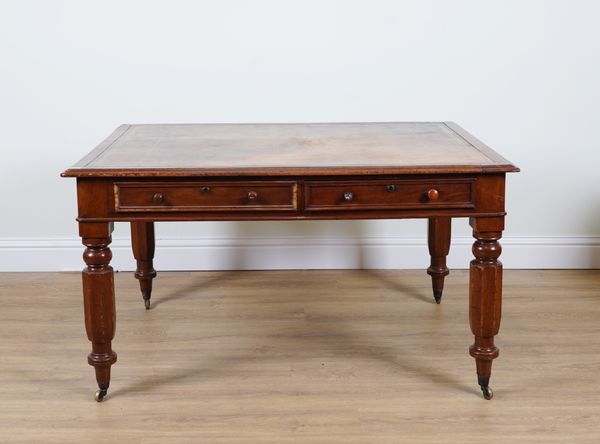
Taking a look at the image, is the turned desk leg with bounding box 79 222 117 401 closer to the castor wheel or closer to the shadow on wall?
the castor wheel

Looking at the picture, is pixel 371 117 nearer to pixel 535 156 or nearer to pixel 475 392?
pixel 535 156

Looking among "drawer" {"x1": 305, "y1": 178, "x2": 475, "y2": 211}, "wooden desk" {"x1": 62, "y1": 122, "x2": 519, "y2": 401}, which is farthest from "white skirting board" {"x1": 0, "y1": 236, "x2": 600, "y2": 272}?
"drawer" {"x1": 305, "y1": 178, "x2": 475, "y2": 211}

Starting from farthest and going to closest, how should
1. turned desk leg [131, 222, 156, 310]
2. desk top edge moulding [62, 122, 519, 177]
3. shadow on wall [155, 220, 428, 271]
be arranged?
shadow on wall [155, 220, 428, 271]
turned desk leg [131, 222, 156, 310]
desk top edge moulding [62, 122, 519, 177]

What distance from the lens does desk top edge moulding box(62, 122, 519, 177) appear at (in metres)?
2.98

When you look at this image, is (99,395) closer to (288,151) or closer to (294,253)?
(288,151)

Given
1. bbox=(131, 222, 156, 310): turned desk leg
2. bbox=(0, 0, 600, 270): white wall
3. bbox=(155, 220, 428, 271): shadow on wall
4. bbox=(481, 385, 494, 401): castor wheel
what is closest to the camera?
bbox=(481, 385, 494, 401): castor wheel

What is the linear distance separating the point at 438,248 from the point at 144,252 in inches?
46.4

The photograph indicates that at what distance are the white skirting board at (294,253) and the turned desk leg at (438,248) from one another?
0.50m

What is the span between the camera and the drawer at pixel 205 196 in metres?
3.00

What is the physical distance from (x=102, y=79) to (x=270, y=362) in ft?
5.38

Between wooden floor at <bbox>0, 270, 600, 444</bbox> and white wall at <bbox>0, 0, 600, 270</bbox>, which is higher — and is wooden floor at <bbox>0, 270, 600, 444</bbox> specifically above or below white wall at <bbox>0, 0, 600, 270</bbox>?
below

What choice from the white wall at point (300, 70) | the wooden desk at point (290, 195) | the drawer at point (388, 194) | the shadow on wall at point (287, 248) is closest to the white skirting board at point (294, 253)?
the shadow on wall at point (287, 248)

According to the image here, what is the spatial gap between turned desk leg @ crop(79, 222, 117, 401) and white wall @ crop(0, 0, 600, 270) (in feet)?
4.89

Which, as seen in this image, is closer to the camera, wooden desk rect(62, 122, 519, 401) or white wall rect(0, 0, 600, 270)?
wooden desk rect(62, 122, 519, 401)
